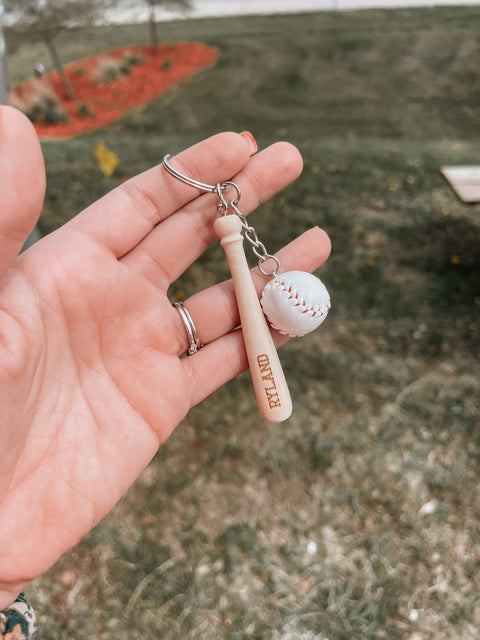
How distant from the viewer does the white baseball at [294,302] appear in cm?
188

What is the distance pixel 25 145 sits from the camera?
4.16ft

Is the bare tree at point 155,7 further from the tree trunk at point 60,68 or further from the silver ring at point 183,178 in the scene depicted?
the silver ring at point 183,178

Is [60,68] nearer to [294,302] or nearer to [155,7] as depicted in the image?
[155,7]

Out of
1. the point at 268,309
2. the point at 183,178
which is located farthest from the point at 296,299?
the point at 183,178

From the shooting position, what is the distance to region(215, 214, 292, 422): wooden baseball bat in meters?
1.94

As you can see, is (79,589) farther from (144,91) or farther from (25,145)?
(144,91)

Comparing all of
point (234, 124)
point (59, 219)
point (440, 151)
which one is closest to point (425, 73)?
point (440, 151)

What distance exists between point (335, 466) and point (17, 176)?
2271mm

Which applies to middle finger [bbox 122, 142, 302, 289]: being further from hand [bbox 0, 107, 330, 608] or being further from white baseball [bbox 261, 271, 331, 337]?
white baseball [bbox 261, 271, 331, 337]

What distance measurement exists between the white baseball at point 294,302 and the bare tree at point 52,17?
20.9 feet

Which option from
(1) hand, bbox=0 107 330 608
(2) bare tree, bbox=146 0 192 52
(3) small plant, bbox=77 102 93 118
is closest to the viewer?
(1) hand, bbox=0 107 330 608

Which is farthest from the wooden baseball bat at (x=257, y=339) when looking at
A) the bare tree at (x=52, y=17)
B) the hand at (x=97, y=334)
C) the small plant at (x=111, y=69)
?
the small plant at (x=111, y=69)

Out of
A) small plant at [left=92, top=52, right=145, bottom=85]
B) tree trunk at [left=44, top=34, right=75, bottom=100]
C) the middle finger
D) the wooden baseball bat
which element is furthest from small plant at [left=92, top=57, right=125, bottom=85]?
the wooden baseball bat

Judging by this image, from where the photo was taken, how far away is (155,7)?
23.7 feet
